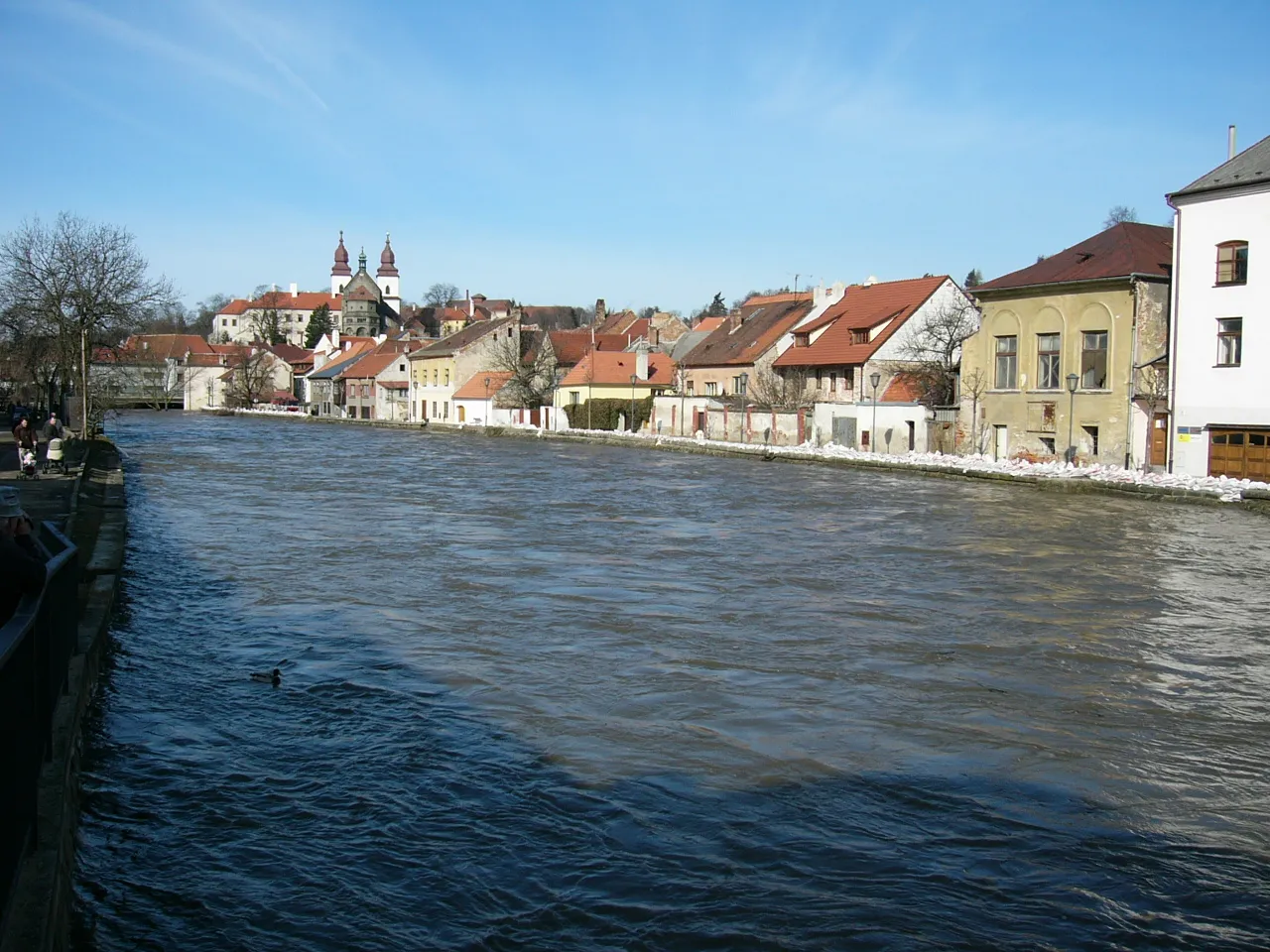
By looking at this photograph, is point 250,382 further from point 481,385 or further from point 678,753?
point 678,753

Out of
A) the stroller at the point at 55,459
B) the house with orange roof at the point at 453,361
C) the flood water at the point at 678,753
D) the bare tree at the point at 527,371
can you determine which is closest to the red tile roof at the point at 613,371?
the bare tree at the point at 527,371

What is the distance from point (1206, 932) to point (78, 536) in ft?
45.5

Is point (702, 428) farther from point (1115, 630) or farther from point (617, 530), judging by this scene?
point (1115, 630)

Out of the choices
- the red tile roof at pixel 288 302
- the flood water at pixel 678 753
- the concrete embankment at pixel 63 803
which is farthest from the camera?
the red tile roof at pixel 288 302

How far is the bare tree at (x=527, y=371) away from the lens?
7319 cm

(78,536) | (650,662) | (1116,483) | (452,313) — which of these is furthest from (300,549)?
(452,313)

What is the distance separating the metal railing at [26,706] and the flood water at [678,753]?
3.47ft

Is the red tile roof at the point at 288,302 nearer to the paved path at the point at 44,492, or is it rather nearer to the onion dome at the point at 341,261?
the onion dome at the point at 341,261

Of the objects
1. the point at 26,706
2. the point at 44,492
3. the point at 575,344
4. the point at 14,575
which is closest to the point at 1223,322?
the point at 44,492

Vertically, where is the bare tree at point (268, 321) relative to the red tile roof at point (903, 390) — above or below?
above

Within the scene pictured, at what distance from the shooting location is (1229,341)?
30.2 m

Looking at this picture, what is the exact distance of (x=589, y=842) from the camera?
660 cm

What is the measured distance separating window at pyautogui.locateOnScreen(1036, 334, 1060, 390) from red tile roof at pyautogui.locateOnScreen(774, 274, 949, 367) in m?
11.4

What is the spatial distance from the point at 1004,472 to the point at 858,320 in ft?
65.5
